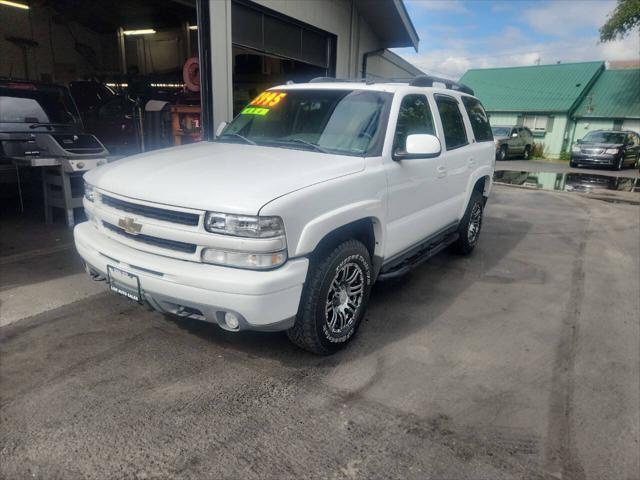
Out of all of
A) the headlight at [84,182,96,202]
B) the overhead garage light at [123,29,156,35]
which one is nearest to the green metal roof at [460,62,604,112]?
the overhead garage light at [123,29,156,35]

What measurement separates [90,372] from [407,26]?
12544mm

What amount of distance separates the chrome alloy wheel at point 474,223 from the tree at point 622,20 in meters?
28.7

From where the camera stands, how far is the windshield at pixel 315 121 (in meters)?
3.84

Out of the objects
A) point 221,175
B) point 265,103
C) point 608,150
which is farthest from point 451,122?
point 608,150

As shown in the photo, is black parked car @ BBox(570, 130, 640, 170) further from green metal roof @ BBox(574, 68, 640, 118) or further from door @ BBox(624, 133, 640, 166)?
green metal roof @ BBox(574, 68, 640, 118)

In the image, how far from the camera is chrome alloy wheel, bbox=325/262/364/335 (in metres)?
3.39

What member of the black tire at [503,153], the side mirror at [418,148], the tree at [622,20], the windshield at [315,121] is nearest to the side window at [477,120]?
the windshield at [315,121]

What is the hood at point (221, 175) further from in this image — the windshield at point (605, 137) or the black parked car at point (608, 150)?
the windshield at point (605, 137)

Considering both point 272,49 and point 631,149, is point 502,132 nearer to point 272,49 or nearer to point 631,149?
point 631,149

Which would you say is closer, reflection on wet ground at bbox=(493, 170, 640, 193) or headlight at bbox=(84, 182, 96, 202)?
headlight at bbox=(84, 182, 96, 202)

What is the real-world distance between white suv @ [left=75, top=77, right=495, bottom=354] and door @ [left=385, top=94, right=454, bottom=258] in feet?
0.06

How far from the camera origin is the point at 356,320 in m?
3.68

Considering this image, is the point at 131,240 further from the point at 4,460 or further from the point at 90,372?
the point at 4,460

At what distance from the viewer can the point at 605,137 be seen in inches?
848
